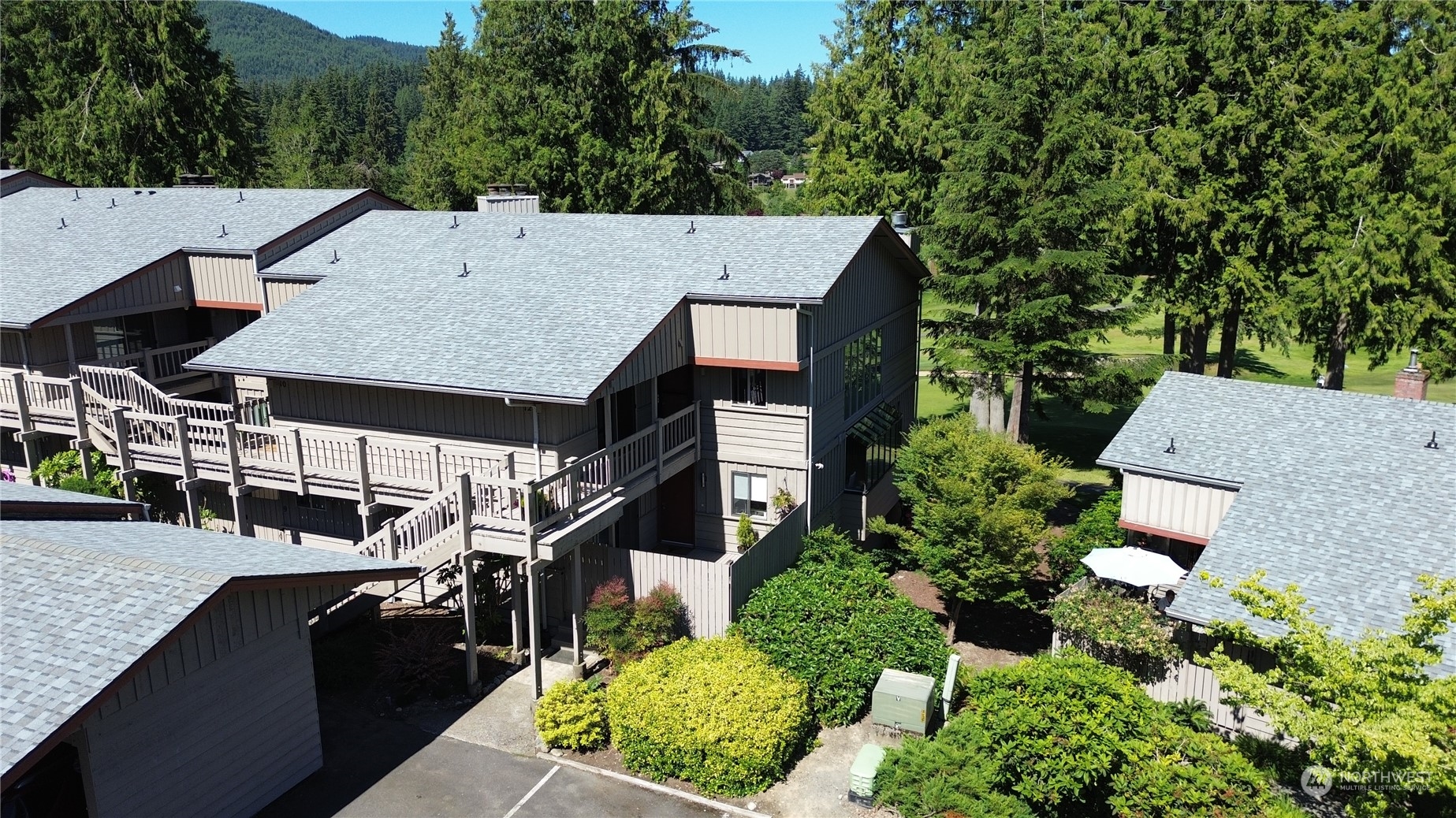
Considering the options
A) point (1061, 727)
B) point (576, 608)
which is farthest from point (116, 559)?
point (1061, 727)

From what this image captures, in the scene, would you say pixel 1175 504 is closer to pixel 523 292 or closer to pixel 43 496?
pixel 523 292

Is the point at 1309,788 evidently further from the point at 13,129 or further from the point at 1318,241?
the point at 13,129

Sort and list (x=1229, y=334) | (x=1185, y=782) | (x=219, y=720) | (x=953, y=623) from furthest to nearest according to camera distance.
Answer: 1. (x=1229, y=334)
2. (x=953, y=623)
3. (x=219, y=720)
4. (x=1185, y=782)

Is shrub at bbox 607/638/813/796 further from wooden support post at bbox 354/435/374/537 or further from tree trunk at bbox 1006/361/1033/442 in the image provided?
tree trunk at bbox 1006/361/1033/442

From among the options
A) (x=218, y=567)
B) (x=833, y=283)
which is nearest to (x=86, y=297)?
(x=218, y=567)

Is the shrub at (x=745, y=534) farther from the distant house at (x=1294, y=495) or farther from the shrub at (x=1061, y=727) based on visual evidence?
the distant house at (x=1294, y=495)

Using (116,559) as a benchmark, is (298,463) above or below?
below
